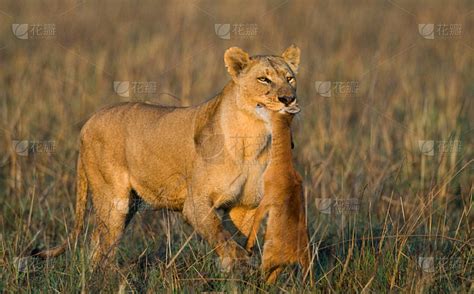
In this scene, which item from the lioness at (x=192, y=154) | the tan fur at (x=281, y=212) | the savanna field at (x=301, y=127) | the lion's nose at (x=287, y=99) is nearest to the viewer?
the tan fur at (x=281, y=212)

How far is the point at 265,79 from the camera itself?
6.30 metres

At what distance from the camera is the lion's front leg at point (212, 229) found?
595cm

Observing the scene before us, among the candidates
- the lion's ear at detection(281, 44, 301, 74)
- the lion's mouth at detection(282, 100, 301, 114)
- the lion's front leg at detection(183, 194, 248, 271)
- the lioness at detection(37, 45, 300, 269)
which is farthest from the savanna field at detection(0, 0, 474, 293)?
the lion's mouth at detection(282, 100, 301, 114)

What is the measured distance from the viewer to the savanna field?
591 cm

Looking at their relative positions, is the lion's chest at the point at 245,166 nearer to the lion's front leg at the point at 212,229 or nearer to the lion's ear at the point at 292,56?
the lion's front leg at the point at 212,229

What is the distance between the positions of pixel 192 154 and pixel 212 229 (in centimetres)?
64

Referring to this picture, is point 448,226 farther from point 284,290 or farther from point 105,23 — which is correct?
point 105,23

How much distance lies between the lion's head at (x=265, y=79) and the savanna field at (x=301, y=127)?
1.31 feet

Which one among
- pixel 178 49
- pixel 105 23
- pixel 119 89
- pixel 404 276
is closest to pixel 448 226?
pixel 404 276

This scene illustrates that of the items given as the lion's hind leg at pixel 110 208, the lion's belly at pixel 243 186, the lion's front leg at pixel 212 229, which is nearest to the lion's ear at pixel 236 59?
the lion's belly at pixel 243 186

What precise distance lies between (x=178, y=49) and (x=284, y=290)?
8.37 m

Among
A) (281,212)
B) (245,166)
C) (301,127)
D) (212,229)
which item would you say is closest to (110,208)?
(212,229)

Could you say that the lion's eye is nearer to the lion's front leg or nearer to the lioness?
the lioness

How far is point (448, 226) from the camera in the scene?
23.9ft
